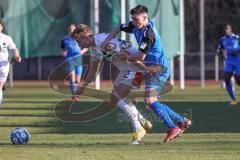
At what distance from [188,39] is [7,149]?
122ft

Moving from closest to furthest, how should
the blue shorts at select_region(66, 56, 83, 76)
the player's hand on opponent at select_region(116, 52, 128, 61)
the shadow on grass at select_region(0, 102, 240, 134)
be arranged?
the player's hand on opponent at select_region(116, 52, 128, 61) → the shadow on grass at select_region(0, 102, 240, 134) → the blue shorts at select_region(66, 56, 83, 76)

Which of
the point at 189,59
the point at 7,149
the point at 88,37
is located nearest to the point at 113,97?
the point at 88,37

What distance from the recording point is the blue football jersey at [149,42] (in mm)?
12883

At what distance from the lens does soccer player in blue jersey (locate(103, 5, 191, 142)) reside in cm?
1289

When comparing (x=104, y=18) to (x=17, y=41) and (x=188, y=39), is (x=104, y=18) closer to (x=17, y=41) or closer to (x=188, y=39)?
(x=17, y=41)

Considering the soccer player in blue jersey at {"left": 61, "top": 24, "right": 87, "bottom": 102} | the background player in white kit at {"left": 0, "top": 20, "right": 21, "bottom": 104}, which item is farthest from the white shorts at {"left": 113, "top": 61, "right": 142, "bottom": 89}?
the soccer player in blue jersey at {"left": 61, "top": 24, "right": 87, "bottom": 102}

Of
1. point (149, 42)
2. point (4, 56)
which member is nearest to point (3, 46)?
point (4, 56)

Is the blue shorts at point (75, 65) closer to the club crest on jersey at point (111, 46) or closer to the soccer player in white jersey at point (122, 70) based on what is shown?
the soccer player in white jersey at point (122, 70)

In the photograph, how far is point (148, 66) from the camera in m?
13.4

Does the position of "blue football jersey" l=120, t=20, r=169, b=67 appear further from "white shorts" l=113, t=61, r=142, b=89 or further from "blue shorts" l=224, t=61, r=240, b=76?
"blue shorts" l=224, t=61, r=240, b=76

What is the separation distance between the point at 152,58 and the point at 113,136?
1.90m

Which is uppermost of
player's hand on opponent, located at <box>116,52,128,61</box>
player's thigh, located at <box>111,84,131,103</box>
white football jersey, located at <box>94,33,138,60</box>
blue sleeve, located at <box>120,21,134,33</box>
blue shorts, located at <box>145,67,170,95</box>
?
blue sleeve, located at <box>120,21,134,33</box>

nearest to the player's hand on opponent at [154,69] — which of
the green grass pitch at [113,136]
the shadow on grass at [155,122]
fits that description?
the green grass pitch at [113,136]

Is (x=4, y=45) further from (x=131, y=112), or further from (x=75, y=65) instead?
(x=75, y=65)
